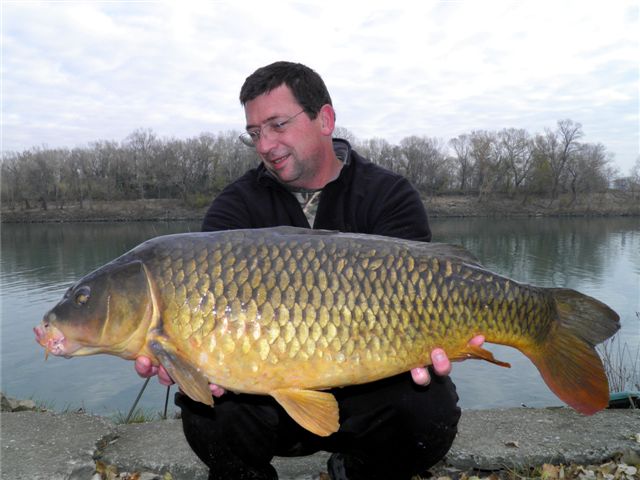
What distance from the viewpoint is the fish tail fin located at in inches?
65.0

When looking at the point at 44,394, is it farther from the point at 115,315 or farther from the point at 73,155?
the point at 73,155

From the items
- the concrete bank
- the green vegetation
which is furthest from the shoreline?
the concrete bank

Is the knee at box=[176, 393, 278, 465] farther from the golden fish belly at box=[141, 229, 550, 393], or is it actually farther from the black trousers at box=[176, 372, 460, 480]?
the golden fish belly at box=[141, 229, 550, 393]

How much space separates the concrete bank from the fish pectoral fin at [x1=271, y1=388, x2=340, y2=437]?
695 millimetres

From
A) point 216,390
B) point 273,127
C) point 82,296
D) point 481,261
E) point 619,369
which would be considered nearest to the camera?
point 82,296

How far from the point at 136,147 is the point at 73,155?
15.9ft

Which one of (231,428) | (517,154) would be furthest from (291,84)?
(517,154)

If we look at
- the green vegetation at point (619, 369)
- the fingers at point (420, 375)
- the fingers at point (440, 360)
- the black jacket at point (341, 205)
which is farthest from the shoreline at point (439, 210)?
the fingers at point (440, 360)

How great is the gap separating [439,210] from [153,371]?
34653 mm

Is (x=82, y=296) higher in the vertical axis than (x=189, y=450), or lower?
higher

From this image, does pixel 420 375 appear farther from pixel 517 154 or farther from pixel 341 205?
pixel 517 154

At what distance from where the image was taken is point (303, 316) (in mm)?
1470

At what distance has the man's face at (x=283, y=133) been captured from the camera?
7.18 feet

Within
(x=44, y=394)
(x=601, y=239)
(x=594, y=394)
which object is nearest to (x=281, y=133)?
(x=594, y=394)
